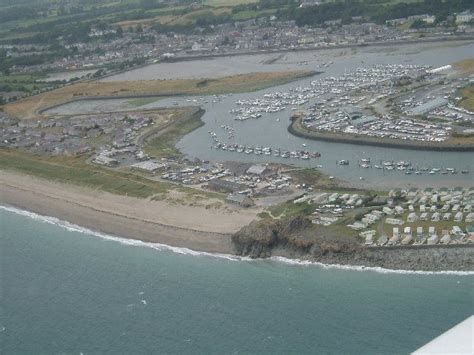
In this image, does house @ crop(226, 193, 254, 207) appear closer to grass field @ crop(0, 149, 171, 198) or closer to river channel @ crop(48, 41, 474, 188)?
grass field @ crop(0, 149, 171, 198)

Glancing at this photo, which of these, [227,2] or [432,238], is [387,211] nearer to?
[432,238]

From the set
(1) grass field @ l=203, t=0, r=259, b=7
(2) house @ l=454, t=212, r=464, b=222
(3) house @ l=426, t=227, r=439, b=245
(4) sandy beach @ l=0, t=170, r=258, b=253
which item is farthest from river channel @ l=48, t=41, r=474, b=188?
(1) grass field @ l=203, t=0, r=259, b=7

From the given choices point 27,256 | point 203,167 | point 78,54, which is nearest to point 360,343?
point 27,256

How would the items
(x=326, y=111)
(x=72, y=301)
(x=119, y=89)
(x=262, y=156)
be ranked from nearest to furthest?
(x=72, y=301), (x=262, y=156), (x=326, y=111), (x=119, y=89)

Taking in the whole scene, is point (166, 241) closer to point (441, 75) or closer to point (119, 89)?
point (441, 75)

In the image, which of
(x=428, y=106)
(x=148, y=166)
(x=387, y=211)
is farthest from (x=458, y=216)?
(x=428, y=106)

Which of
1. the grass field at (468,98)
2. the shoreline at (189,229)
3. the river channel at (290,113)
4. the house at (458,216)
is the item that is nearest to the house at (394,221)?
the house at (458,216)
